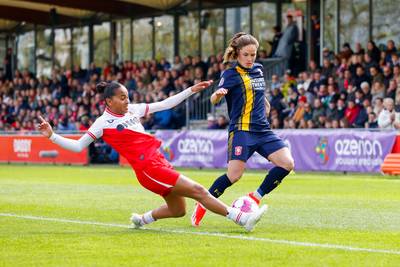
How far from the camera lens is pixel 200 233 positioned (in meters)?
10.8

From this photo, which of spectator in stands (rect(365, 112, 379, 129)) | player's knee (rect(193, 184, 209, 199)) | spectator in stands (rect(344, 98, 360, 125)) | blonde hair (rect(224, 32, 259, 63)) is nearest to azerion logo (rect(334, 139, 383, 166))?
spectator in stands (rect(365, 112, 379, 129))

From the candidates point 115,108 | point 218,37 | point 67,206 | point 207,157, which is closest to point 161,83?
point 218,37

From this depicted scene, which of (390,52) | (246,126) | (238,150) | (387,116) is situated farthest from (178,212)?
(390,52)

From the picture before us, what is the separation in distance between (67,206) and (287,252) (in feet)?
22.1

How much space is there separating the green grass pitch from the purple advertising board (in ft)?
21.6

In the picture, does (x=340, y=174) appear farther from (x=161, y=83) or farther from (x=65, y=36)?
(x=65, y=36)

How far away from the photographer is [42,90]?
45938 mm

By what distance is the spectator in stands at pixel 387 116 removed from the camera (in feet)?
85.5

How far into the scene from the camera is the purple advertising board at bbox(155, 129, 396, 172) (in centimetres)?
2523

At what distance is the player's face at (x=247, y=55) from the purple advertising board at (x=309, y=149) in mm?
13838

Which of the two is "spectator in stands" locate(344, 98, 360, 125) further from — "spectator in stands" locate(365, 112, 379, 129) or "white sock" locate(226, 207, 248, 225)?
"white sock" locate(226, 207, 248, 225)

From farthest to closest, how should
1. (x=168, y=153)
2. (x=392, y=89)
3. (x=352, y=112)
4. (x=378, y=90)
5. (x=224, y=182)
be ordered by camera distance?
(x=168, y=153) < (x=378, y=90) < (x=352, y=112) < (x=392, y=89) < (x=224, y=182)

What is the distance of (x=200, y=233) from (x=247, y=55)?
2217mm

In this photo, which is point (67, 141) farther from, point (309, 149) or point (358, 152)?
point (309, 149)
